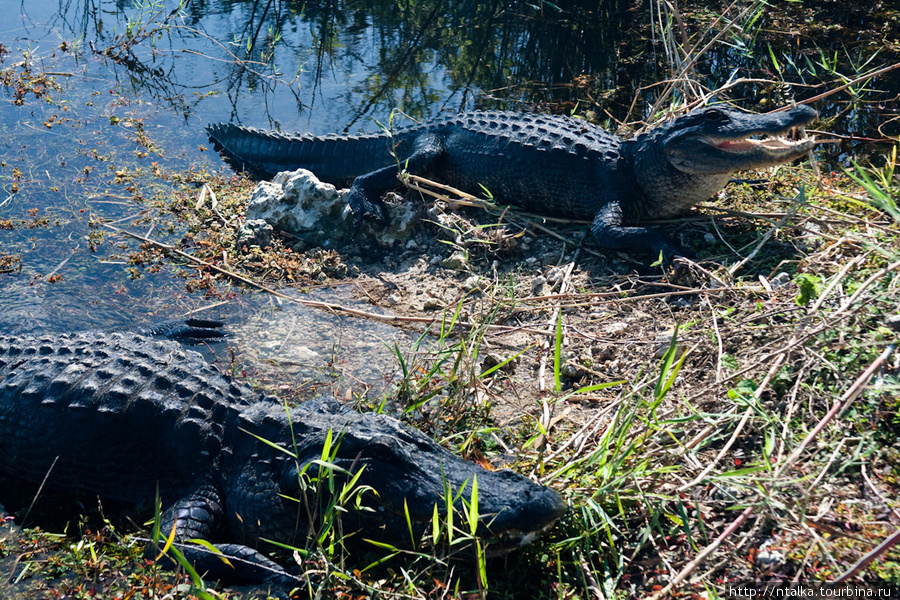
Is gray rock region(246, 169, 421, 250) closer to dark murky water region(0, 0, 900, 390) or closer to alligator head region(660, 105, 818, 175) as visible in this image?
dark murky water region(0, 0, 900, 390)

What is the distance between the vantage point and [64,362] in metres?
3.27

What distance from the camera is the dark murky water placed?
4.93 metres

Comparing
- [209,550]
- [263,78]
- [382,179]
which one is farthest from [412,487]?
[263,78]

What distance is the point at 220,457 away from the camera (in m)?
3.05

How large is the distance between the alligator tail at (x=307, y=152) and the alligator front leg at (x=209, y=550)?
324 cm

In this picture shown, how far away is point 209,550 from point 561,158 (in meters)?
3.44

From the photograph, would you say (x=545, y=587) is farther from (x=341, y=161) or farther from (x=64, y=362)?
(x=341, y=161)

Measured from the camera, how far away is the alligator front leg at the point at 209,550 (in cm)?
267

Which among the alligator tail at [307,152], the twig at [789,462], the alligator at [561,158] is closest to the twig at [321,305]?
the alligator at [561,158]

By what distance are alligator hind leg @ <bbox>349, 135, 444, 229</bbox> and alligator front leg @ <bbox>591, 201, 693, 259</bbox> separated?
142 cm

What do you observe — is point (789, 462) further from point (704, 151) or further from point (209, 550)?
point (704, 151)

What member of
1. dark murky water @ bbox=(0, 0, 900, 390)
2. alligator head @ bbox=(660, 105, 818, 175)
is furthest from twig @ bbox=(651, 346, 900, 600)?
dark murky water @ bbox=(0, 0, 900, 390)

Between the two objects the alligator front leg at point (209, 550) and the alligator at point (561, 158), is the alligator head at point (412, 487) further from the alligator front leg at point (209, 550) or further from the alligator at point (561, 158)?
the alligator at point (561, 158)

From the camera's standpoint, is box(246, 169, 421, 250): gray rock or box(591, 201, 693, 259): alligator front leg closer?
box(591, 201, 693, 259): alligator front leg
